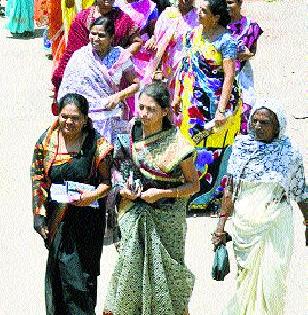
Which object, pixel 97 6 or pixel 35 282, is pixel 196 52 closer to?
pixel 97 6

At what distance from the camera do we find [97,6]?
7.20m

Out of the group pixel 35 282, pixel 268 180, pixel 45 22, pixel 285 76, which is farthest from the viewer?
pixel 45 22

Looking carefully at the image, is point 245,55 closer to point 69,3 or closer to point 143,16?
point 143,16

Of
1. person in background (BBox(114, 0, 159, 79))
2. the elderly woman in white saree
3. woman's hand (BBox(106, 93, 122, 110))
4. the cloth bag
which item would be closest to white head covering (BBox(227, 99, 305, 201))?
the elderly woman in white saree

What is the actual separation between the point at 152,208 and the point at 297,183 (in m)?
0.78

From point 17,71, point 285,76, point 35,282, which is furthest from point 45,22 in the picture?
point 35,282

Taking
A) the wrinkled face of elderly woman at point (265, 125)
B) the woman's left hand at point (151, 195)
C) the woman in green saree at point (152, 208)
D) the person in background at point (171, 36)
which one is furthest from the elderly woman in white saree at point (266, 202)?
the person in background at point (171, 36)

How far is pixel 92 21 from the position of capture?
706 cm

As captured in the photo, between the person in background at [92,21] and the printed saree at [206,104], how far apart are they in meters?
0.42

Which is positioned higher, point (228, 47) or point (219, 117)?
point (228, 47)

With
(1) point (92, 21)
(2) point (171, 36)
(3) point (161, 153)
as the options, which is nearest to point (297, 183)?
(3) point (161, 153)

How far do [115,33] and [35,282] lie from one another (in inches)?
77.1

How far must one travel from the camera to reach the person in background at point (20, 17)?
601 inches

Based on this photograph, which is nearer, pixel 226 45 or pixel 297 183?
pixel 297 183
